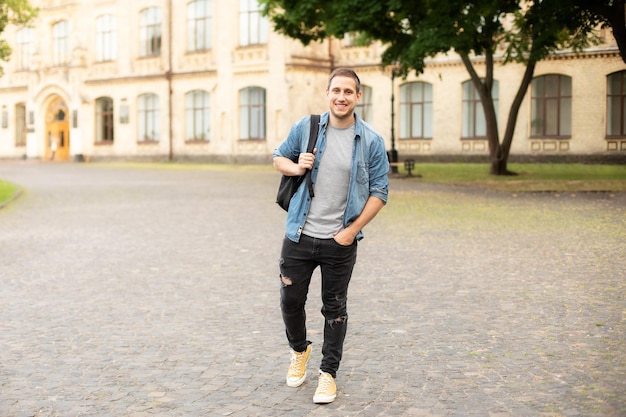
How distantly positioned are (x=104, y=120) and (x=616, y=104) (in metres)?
29.0

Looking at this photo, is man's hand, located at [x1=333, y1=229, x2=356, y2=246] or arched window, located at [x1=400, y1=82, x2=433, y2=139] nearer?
man's hand, located at [x1=333, y1=229, x2=356, y2=246]

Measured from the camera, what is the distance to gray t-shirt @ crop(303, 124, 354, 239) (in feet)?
17.2

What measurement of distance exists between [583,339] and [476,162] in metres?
35.7

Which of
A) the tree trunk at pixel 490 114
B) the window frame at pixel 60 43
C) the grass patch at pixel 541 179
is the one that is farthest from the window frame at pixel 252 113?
the tree trunk at pixel 490 114

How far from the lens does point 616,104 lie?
3850 centimetres

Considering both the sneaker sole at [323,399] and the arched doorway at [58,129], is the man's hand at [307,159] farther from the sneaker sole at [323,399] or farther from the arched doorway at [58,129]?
the arched doorway at [58,129]

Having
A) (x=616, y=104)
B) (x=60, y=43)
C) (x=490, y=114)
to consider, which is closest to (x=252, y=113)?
(x=60, y=43)

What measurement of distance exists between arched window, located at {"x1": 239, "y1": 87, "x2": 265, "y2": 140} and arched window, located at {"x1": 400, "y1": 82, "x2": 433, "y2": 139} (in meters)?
7.13

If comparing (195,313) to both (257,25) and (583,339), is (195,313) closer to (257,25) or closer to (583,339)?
(583,339)

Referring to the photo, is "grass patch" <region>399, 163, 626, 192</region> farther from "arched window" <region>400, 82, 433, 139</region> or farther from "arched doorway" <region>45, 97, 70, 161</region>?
"arched doorway" <region>45, 97, 70, 161</region>

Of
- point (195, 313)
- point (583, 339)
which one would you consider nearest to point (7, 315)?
point (195, 313)

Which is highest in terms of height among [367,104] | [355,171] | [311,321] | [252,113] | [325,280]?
[367,104]

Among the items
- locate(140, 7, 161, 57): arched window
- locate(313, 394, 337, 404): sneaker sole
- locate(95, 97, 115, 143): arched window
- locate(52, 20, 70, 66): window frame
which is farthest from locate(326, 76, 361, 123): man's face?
locate(52, 20, 70, 66): window frame

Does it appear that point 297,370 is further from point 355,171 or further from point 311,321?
point 311,321
